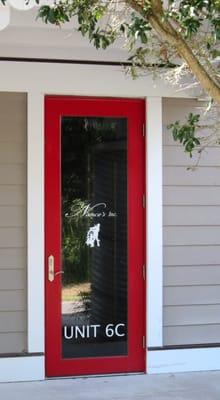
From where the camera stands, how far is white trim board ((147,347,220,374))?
538 centimetres

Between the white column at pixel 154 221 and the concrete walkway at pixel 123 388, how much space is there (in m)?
0.35

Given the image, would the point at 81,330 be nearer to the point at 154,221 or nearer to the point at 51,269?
the point at 51,269

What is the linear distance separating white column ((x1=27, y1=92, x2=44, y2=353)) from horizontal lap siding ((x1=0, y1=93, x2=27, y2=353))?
5cm

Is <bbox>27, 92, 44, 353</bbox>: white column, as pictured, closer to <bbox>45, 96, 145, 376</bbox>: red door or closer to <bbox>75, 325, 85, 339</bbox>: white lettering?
<bbox>45, 96, 145, 376</bbox>: red door

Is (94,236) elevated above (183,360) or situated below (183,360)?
above

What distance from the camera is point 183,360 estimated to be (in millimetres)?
5434

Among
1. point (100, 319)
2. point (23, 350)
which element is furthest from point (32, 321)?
point (100, 319)

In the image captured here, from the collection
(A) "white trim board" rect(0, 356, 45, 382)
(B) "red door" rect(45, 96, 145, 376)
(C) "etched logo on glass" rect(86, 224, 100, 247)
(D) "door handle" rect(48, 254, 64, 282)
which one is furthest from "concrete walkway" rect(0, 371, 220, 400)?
(C) "etched logo on glass" rect(86, 224, 100, 247)

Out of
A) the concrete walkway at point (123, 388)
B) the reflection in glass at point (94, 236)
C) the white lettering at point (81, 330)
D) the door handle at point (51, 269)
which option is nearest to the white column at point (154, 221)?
the reflection in glass at point (94, 236)

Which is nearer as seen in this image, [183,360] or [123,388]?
[123,388]

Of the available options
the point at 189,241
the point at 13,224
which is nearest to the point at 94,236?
the point at 13,224

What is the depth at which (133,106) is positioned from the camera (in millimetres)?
5414

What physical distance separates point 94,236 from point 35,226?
21.2 inches

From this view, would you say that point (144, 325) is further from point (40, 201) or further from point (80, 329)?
point (40, 201)
